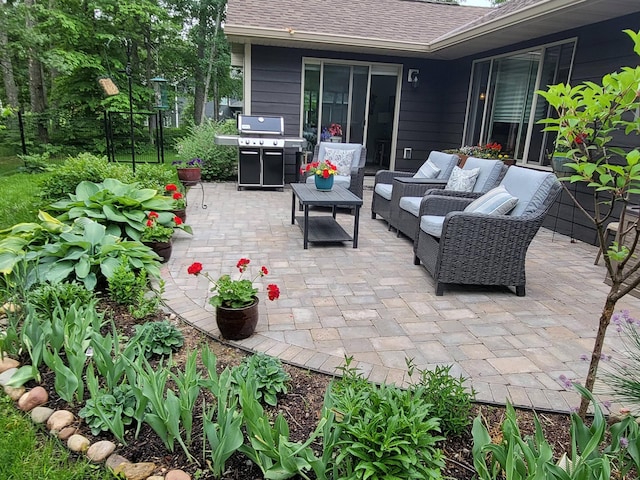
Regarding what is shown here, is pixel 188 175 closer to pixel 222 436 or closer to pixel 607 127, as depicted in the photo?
pixel 222 436

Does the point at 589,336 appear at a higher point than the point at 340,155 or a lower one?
lower

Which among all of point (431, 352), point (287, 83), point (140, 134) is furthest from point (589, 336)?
point (140, 134)

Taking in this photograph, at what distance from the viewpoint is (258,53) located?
7.11 metres

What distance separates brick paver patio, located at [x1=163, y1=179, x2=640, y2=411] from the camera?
83.5 inches

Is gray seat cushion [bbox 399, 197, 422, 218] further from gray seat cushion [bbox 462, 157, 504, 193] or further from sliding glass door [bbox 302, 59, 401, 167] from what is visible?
sliding glass door [bbox 302, 59, 401, 167]

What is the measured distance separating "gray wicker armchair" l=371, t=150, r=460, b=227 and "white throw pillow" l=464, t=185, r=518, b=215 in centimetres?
118

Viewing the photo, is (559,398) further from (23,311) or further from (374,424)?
(23,311)

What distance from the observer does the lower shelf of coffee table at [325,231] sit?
4.05m

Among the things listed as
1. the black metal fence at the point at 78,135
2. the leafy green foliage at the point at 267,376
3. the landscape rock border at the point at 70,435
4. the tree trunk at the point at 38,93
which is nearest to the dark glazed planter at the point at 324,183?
the leafy green foliage at the point at 267,376

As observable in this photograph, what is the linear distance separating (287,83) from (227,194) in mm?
2344

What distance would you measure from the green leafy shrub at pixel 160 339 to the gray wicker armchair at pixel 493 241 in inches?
71.0

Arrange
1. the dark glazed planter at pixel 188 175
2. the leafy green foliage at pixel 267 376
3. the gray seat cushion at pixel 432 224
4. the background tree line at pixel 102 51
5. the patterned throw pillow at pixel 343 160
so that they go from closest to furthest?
1. the leafy green foliage at pixel 267 376
2. the gray seat cushion at pixel 432 224
3. the dark glazed planter at pixel 188 175
4. the patterned throw pillow at pixel 343 160
5. the background tree line at pixel 102 51

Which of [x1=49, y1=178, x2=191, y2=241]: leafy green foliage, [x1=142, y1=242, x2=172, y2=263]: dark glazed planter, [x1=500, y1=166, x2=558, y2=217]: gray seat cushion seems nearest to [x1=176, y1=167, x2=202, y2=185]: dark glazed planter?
[x1=49, y1=178, x2=191, y2=241]: leafy green foliage

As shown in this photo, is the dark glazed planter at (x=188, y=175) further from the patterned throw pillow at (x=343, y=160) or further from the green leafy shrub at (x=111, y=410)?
the green leafy shrub at (x=111, y=410)
